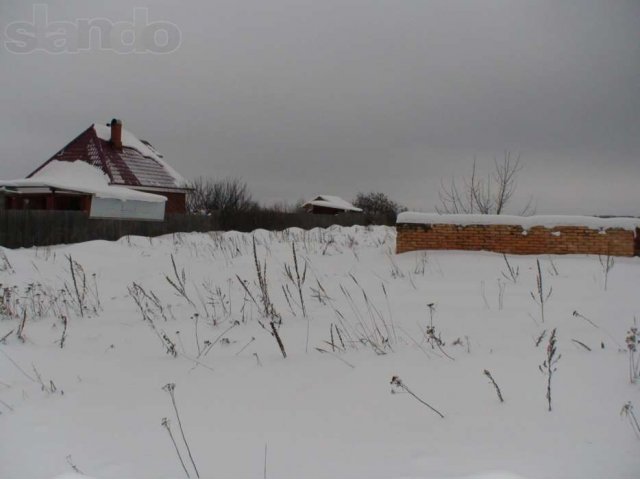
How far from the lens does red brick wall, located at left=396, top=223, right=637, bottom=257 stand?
7801 millimetres

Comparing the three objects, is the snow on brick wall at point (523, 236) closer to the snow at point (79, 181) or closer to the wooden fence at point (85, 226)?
the wooden fence at point (85, 226)

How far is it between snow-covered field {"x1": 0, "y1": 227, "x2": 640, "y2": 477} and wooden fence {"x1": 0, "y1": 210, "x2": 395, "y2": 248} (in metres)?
9.93

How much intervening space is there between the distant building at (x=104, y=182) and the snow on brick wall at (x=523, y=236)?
14.6 metres

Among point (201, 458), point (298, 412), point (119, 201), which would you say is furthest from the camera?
point (119, 201)

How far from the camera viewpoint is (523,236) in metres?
7.97

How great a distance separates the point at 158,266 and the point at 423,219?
17.2 ft

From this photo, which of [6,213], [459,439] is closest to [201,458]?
[459,439]

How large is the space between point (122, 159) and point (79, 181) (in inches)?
111

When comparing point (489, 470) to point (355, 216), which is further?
point (355, 216)

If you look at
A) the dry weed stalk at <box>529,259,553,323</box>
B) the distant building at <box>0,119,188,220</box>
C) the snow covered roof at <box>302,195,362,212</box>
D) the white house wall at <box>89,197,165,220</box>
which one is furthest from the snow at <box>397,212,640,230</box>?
the snow covered roof at <box>302,195,362,212</box>

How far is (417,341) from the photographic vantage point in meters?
3.36

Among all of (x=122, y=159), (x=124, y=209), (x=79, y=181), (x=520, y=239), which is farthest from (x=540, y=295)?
(x=122, y=159)

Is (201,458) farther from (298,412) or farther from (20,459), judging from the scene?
(20,459)

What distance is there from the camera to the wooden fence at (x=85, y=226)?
43.4ft
